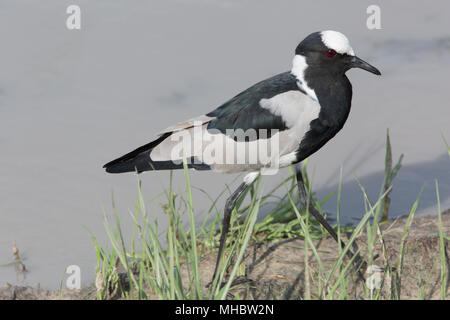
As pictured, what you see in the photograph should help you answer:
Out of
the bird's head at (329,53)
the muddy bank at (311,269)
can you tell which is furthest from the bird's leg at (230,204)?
the bird's head at (329,53)

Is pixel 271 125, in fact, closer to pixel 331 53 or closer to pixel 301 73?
pixel 301 73

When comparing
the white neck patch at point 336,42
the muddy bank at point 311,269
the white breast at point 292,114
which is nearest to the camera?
the muddy bank at point 311,269

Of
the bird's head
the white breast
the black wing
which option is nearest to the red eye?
the bird's head

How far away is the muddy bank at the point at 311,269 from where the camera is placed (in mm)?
4086

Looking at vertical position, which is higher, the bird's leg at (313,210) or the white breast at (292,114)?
the white breast at (292,114)

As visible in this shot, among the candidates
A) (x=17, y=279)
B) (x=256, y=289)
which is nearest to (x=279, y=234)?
(x=256, y=289)

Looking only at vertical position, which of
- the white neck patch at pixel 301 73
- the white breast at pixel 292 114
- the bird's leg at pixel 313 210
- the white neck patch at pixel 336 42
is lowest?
the bird's leg at pixel 313 210

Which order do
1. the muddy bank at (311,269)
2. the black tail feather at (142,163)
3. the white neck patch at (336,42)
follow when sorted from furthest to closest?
the black tail feather at (142,163), the white neck patch at (336,42), the muddy bank at (311,269)

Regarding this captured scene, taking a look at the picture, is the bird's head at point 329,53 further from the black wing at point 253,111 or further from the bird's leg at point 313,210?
the bird's leg at point 313,210

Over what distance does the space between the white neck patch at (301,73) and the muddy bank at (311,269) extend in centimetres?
104

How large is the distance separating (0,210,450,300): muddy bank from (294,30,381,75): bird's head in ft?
3.77

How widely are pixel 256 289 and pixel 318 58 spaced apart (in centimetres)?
161

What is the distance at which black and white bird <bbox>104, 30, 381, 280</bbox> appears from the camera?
4324 mm

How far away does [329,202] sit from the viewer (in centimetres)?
570
